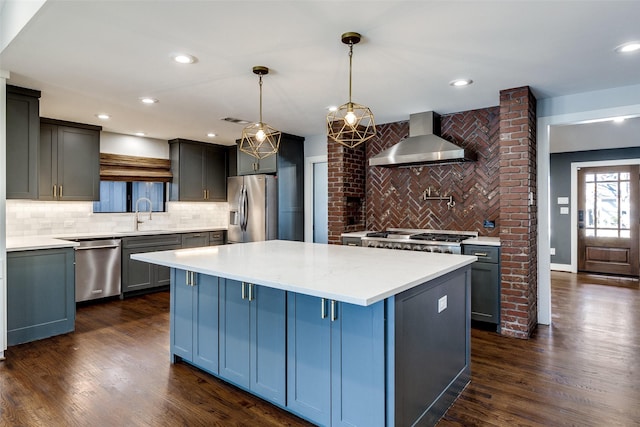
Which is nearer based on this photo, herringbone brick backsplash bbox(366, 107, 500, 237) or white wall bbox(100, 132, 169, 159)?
herringbone brick backsplash bbox(366, 107, 500, 237)

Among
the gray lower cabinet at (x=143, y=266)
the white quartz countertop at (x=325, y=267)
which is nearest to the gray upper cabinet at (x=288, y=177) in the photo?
the gray lower cabinet at (x=143, y=266)

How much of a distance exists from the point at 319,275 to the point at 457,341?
1145 mm

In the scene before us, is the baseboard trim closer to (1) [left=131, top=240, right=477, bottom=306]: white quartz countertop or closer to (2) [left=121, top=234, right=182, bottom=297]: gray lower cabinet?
(1) [left=131, top=240, right=477, bottom=306]: white quartz countertop

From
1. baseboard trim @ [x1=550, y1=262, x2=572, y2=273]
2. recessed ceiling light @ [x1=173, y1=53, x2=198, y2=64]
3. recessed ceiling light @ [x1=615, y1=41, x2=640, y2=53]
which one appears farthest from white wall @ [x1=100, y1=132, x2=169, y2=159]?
baseboard trim @ [x1=550, y1=262, x2=572, y2=273]

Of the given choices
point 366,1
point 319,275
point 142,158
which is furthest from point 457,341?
point 142,158

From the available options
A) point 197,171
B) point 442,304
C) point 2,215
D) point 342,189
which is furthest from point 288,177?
point 442,304

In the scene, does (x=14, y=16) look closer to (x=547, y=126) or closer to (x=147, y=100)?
(x=147, y=100)

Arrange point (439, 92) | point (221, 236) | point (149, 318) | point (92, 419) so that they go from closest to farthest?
1. point (92, 419)
2. point (439, 92)
3. point (149, 318)
4. point (221, 236)

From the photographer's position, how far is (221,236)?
627 centimetres

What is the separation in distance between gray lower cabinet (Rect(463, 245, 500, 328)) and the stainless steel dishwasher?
14.2 ft

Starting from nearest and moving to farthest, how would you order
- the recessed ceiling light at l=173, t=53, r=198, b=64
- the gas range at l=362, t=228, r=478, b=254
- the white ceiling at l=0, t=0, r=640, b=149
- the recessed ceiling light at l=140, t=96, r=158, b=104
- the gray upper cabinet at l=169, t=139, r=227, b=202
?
the white ceiling at l=0, t=0, r=640, b=149
the recessed ceiling light at l=173, t=53, r=198, b=64
the recessed ceiling light at l=140, t=96, r=158, b=104
the gas range at l=362, t=228, r=478, b=254
the gray upper cabinet at l=169, t=139, r=227, b=202

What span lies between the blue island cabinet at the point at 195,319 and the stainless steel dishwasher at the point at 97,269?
95.7 inches

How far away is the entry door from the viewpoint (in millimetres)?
6367

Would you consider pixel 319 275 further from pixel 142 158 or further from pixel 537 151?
pixel 142 158
